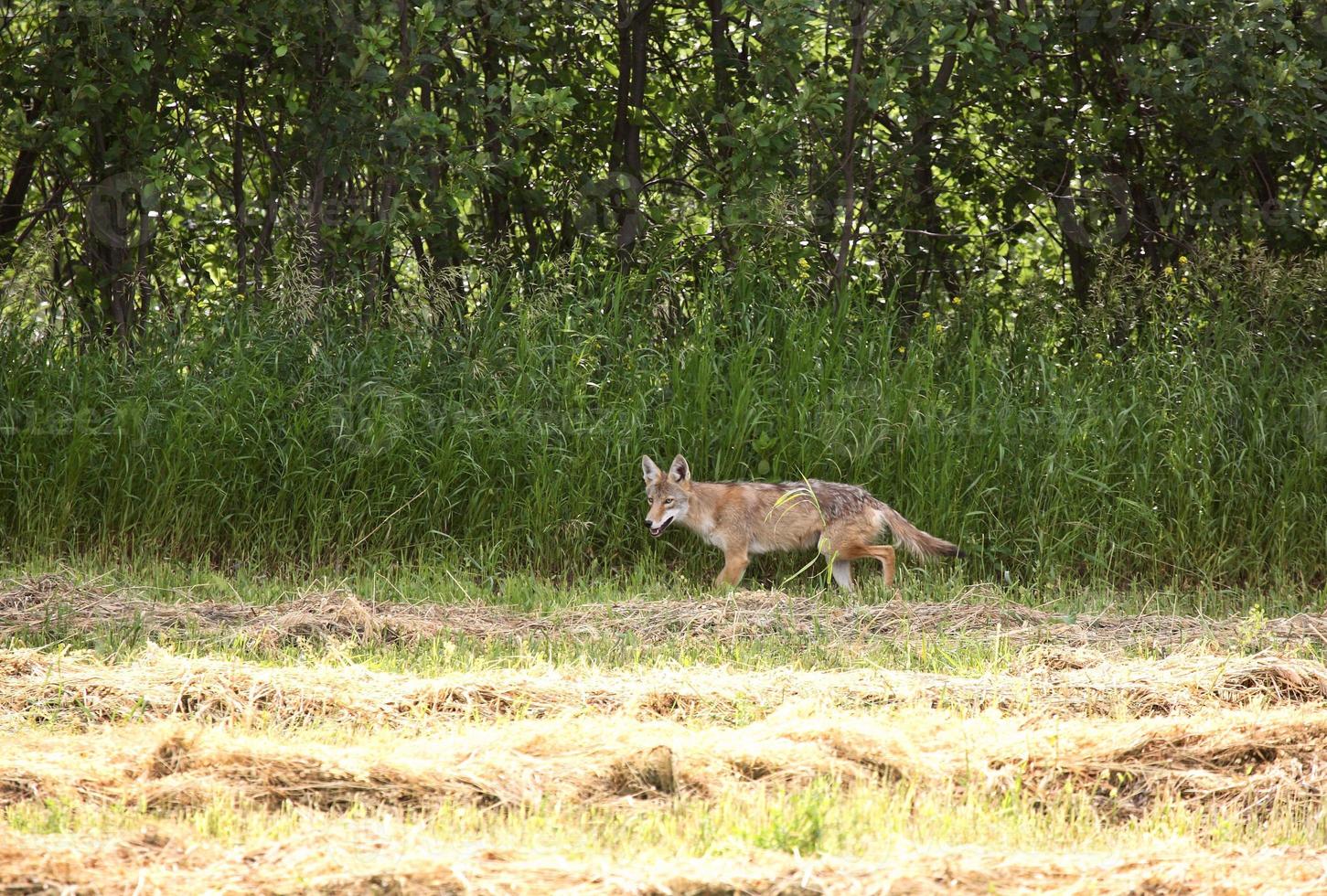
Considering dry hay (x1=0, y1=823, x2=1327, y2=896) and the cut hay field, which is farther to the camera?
the cut hay field

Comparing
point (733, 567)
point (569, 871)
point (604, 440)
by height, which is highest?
point (604, 440)

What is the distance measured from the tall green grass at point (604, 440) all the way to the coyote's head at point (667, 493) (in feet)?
1.26

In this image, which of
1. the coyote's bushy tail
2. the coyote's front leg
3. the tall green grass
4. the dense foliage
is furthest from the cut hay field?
the dense foliage

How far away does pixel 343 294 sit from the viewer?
1112 centimetres

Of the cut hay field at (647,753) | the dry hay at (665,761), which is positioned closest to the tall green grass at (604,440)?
the cut hay field at (647,753)

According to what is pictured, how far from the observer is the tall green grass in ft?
31.1

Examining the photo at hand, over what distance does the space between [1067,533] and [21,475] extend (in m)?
7.18

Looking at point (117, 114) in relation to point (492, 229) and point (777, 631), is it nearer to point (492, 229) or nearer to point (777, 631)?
point (492, 229)

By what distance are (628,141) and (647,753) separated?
8626 mm

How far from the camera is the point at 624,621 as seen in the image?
24.8 feet

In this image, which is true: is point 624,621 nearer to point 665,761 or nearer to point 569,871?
point 665,761

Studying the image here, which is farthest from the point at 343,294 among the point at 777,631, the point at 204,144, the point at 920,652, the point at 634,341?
the point at 920,652

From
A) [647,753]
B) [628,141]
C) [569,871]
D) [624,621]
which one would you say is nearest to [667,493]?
[624,621]

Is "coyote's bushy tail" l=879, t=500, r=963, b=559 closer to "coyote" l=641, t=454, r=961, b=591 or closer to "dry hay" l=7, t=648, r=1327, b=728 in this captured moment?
"coyote" l=641, t=454, r=961, b=591
